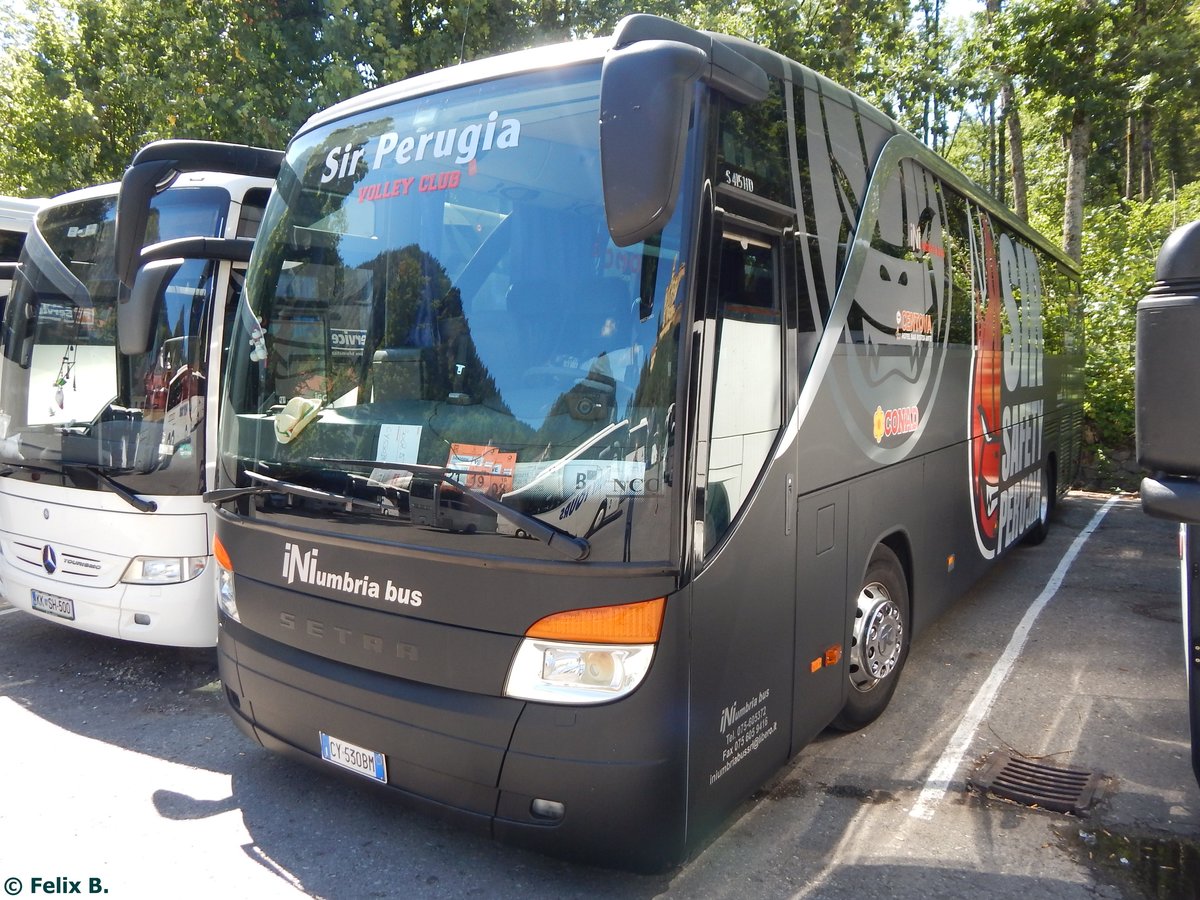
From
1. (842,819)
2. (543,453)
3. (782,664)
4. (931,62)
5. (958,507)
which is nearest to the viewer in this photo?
(543,453)

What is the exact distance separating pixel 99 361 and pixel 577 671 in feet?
12.7

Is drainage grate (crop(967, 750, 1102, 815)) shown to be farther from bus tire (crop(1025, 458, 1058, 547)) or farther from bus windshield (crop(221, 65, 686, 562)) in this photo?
bus tire (crop(1025, 458, 1058, 547))

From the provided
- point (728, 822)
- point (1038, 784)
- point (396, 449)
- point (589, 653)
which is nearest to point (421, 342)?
point (396, 449)

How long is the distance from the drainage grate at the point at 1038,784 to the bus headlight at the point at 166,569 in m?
4.10

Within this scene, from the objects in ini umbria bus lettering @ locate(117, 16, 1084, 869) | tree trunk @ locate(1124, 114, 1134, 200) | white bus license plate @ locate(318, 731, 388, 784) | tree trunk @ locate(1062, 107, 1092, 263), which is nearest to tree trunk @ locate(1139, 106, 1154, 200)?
tree trunk @ locate(1124, 114, 1134, 200)

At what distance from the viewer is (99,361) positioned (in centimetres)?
523

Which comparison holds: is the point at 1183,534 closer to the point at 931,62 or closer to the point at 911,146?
the point at 911,146

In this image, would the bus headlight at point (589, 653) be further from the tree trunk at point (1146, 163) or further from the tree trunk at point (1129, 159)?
the tree trunk at point (1129, 159)

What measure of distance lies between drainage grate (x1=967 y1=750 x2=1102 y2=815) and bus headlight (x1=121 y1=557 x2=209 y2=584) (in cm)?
410

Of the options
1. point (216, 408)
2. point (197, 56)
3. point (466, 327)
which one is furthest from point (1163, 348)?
point (197, 56)

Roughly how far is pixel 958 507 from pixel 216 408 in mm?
4622

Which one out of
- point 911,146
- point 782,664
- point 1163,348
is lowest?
point 782,664

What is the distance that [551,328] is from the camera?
9.91 ft
